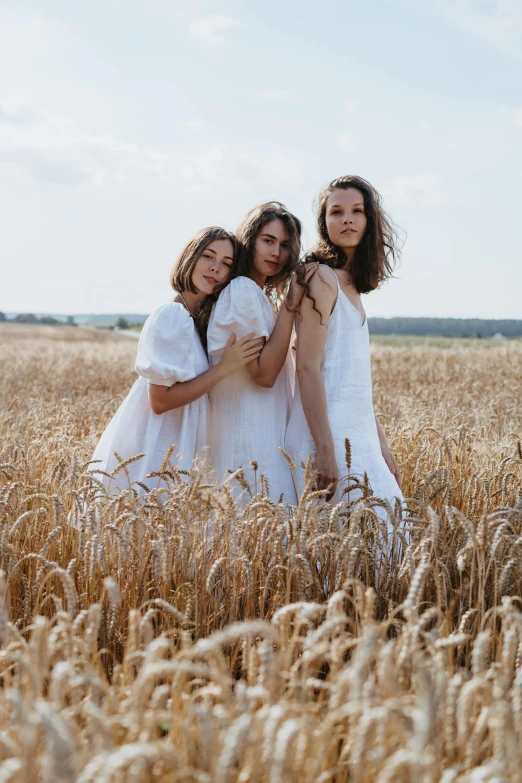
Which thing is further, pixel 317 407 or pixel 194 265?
pixel 194 265

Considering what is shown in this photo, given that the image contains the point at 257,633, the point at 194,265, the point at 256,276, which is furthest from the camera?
the point at 256,276

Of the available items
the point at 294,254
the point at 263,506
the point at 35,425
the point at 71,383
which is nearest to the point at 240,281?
the point at 294,254

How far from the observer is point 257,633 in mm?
2127

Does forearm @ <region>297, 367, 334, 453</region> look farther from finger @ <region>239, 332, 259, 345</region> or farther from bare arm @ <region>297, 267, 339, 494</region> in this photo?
finger @ <region>239, 332, 259, 345</region>

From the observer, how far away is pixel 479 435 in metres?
5.39

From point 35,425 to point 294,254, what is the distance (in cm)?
255

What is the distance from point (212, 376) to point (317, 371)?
53 centimetres

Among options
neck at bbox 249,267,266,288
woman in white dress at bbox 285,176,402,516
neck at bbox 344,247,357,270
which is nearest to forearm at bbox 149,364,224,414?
woman in white dress at bbox 285,176,402,516

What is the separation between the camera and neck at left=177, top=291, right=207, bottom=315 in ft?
12.7

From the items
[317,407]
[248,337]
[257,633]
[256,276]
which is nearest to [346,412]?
[317,407]

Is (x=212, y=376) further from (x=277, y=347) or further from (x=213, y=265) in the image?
(x=213, y=265)

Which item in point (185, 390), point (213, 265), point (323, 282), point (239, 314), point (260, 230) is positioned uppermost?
point (260, 230)

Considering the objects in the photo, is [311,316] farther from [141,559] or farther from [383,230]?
[141,559]

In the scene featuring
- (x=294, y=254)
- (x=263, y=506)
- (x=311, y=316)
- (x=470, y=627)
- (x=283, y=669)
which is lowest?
(x=470, y=627)
